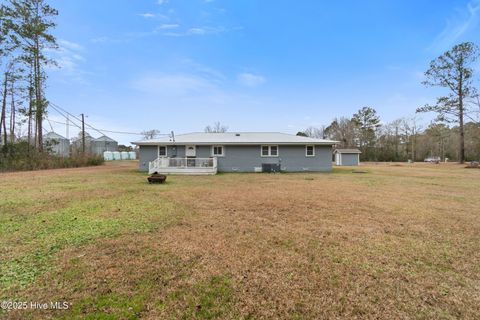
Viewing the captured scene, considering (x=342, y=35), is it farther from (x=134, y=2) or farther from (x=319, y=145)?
(x=134, y=2)

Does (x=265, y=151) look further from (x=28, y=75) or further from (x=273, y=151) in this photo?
(x=28, y=75)

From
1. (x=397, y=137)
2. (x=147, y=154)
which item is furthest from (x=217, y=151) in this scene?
(x=397, y=137)

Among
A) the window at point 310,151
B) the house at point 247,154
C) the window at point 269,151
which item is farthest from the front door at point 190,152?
the window at point 310,151

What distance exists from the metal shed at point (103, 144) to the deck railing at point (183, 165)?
121ft

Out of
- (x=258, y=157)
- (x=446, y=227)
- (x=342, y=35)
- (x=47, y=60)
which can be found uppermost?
(x=47, y=60)

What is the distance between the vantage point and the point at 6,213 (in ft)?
18.8

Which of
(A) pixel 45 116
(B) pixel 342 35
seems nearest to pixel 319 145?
(B) pixel 342 35

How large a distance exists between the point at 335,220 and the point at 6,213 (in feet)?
26.8

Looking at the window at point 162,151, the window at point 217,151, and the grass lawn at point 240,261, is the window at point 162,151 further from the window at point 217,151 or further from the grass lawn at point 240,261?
the grass lawn at point 240,261

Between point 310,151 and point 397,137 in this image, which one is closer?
point 310,151

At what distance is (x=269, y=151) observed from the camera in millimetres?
18172

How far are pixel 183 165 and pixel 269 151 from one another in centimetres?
676

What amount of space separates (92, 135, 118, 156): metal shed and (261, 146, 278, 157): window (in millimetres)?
40458

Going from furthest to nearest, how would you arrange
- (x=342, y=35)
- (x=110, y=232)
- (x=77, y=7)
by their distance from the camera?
(x=342, y=35) → (x=77, y=7) → (x=110, y=232)
